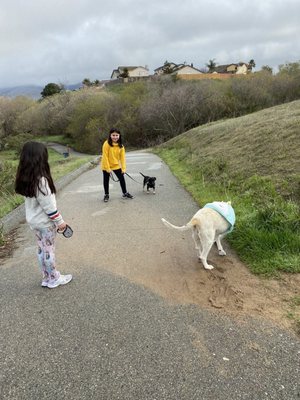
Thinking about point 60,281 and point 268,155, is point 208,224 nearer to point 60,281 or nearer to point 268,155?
point 60,281

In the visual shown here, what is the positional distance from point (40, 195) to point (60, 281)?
125cm

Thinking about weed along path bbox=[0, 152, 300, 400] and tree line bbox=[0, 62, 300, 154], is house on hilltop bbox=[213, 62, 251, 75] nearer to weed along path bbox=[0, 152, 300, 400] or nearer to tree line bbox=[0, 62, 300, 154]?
tree line bbox=[0, 62, 300, 154]

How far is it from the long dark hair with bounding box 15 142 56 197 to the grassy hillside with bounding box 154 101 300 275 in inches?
121

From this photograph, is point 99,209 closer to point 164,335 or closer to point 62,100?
point 164,335

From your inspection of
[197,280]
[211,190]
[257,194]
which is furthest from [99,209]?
[197,280]

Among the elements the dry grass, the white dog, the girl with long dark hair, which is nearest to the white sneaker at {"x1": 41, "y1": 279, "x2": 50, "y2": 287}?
the girl with long dark hair

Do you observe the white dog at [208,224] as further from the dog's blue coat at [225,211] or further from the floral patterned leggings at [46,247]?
the floral patterned leggings at [46,247]

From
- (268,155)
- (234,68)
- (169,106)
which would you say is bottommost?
(268,155)

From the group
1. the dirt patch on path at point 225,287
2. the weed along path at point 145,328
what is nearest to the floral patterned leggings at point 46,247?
the weed along path at point 145,328

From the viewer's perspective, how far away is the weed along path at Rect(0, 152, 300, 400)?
262 cm

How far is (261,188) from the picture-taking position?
7.17 m

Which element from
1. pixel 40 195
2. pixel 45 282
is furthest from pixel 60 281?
pixel 40 195

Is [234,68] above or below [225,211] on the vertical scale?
above

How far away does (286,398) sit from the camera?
95.9 inches
